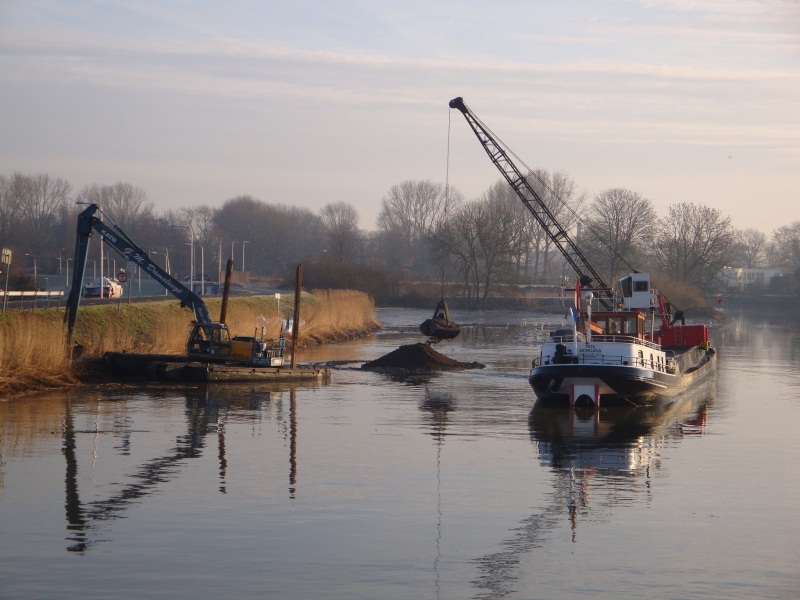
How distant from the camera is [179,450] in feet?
76.9

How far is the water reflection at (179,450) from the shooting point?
1694 cm

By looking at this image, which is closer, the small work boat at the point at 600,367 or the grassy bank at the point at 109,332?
the grassy bank at the point at 109,332

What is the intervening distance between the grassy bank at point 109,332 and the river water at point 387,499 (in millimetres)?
1613

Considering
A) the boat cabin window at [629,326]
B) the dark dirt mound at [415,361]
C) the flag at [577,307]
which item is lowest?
the dark dirt mound at [415,361]

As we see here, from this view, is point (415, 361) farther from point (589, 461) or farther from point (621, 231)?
point (621, 231)

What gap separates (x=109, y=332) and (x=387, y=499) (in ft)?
84.8

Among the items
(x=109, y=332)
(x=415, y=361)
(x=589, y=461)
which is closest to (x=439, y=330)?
(x=415, y=361)

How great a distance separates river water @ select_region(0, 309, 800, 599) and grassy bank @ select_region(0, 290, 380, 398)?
161 cm

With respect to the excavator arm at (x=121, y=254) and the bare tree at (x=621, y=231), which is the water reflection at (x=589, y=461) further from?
the bare tree at (x=621, y=231)

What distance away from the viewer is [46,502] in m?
17.8

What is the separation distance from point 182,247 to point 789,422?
496 feet

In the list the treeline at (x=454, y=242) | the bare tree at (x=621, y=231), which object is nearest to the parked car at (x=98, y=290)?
the treeline at (x=454, y=242)

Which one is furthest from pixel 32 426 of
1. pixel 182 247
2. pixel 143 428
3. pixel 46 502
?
pixel 182 247

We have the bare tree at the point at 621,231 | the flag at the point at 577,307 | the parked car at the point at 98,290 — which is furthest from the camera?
the bare tree at the point at 621,231
